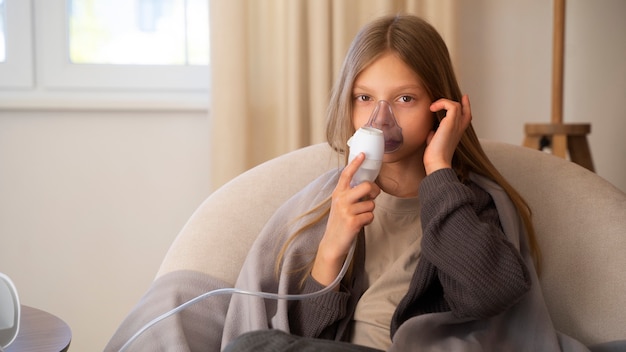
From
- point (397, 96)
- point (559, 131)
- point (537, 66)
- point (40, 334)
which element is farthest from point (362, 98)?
point (537, 66)

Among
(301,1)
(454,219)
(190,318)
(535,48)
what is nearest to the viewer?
(454,219)

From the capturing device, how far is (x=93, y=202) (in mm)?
2271

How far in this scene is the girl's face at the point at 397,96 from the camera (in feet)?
4.20

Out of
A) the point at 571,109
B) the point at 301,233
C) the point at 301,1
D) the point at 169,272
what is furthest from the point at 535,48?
the point at 169,272

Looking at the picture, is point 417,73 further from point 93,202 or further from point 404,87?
point 93,202

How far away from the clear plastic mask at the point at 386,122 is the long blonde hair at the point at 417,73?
0.27ft

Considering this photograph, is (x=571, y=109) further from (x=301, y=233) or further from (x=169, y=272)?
(x=169, y=272)

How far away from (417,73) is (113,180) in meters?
1.24

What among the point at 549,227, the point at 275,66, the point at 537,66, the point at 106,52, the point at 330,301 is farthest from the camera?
the point at 537,66

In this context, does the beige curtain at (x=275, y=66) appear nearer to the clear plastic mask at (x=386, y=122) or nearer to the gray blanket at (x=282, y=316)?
the gray blanket at (x=282, y=316)

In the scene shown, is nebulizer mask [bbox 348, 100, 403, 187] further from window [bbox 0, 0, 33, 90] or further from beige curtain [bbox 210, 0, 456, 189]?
window [bbox 0, 0, 33, 90]

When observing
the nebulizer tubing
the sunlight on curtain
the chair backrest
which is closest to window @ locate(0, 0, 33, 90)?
the sunlight on curtain

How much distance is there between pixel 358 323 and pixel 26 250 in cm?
128

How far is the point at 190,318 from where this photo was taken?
1.30 meters
